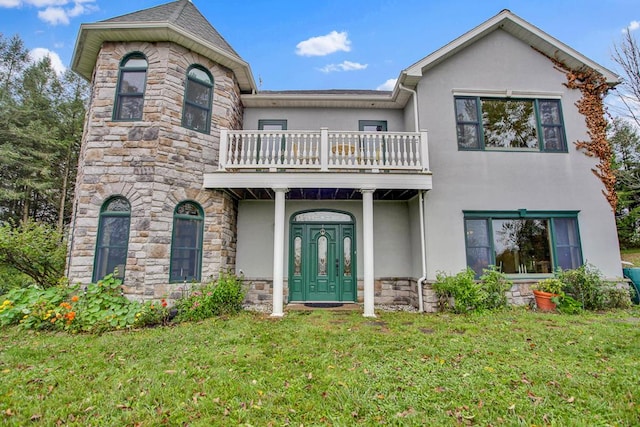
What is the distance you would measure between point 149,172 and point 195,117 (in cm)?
183

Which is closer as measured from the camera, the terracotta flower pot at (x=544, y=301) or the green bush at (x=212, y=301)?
the green bush at (x=212, y=301)

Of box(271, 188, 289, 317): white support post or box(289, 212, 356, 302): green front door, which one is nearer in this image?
box(271, 188, 289, 317): white support post

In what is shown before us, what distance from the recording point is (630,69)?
23.7ft

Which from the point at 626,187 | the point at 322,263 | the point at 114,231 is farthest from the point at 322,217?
the point at 626,187

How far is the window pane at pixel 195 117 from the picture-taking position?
23.3ft

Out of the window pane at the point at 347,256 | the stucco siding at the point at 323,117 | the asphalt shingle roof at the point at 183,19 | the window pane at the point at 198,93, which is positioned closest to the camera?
the asphalt shingle roof at the point at 183,19

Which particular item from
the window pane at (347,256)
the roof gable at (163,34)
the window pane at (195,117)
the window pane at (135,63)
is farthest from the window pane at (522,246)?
the window pane at (135,63)

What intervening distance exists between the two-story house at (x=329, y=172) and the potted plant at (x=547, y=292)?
0.29 metres

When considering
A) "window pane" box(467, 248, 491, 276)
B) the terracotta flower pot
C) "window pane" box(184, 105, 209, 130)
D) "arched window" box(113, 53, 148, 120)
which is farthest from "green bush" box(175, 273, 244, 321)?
the terracotta flower pot

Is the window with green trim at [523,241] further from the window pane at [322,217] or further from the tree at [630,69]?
the window pane at [322,217]

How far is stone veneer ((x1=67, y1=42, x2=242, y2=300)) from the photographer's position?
6246 mm

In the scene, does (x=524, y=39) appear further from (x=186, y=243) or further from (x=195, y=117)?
(x=186, y=243)

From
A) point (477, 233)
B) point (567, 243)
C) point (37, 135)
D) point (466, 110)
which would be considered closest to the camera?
point (477, 233)

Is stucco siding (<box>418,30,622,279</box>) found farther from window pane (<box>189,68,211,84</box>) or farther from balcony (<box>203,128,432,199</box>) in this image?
window pane (<box>189,68,211,84</box>)
